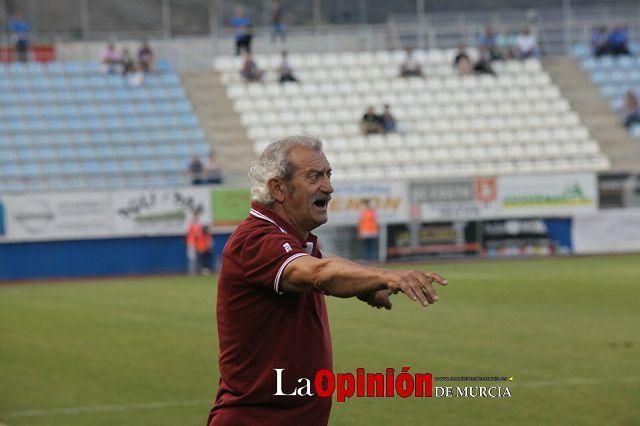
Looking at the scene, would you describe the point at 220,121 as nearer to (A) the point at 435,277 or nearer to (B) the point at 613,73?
(B) the point at 613,73

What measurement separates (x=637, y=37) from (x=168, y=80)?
59.0ft

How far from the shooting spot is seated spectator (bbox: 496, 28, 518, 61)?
45.0m

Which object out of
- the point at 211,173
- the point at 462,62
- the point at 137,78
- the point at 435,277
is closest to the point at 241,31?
the point at 137,78

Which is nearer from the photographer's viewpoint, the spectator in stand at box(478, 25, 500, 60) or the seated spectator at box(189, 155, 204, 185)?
the seated spectator at box(189, 155, 204, 185)

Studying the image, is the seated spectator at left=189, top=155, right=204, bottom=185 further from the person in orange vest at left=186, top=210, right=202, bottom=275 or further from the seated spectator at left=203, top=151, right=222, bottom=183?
the person in orange vest at left=186, top=210, right=202, bottom=275

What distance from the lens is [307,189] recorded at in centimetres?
508

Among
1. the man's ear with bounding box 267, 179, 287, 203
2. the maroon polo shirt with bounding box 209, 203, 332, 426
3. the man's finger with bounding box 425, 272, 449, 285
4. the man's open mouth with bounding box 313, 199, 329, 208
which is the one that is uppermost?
the man's ear with bounding box 267, 179, 287, 203

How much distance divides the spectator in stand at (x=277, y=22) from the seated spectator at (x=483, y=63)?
6918mm

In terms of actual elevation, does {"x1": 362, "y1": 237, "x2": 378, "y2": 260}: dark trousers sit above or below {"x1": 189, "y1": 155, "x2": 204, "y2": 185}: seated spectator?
below

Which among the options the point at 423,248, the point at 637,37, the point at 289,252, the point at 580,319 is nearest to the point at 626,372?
the point at 580,319

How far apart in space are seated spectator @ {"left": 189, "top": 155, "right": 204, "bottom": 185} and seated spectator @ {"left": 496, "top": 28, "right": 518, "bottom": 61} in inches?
551

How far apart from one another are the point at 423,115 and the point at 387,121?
1862mm

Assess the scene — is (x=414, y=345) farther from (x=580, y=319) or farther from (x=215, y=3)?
(x=215, y=3)

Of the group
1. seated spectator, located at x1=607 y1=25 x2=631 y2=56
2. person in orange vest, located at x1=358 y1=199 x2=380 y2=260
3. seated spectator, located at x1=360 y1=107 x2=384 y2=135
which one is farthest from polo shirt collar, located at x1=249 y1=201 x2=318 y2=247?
seated spectator, located at x1=607 y1=25 x2=631 y2=56
